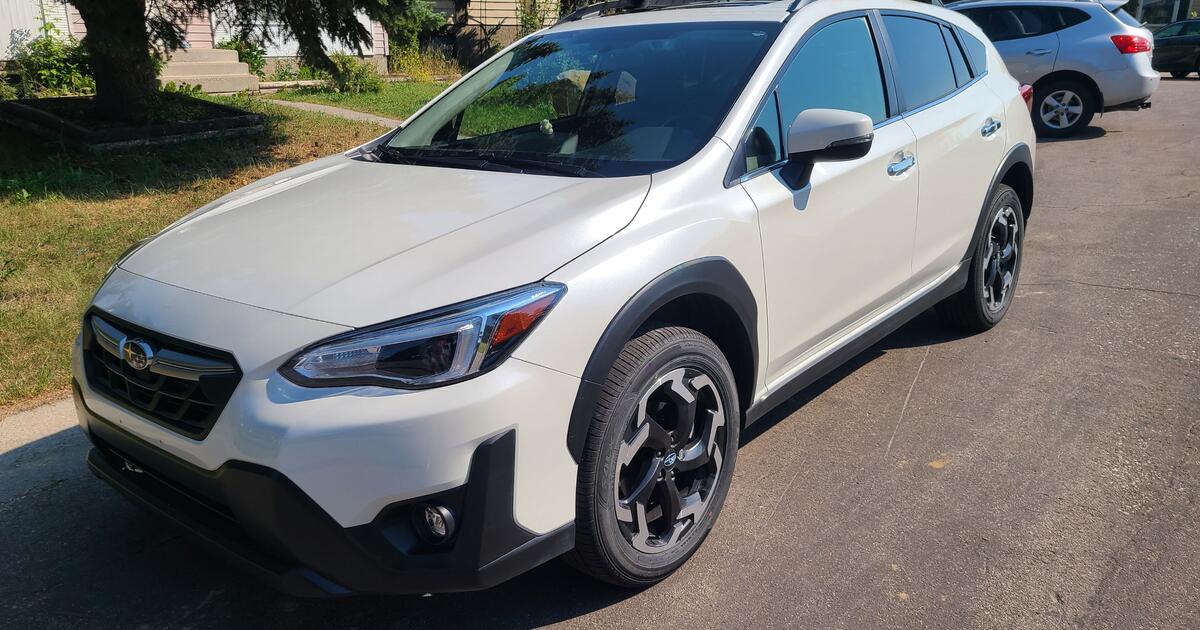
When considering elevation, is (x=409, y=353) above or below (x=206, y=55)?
below

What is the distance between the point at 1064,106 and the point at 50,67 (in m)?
13.2

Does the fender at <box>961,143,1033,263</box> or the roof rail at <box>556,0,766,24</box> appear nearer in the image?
the roof rail at <box>556,0,766,24</box>

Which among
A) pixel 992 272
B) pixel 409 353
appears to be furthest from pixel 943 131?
pixel 409 353

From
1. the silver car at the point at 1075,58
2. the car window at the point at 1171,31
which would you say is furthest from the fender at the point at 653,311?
the car window at the point at 1171,31

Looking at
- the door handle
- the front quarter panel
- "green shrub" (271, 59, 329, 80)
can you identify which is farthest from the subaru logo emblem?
"green shrub" (271, 59, 329, 80)

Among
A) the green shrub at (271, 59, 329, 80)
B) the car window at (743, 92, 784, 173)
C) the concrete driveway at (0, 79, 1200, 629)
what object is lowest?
the concrete driveway at (0, 79, 1200, 629)

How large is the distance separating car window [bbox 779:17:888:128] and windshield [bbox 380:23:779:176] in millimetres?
184

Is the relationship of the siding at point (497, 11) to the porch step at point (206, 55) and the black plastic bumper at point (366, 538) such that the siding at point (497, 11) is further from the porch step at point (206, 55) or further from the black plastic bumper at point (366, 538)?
the black plastic bumper at point (366, 538)

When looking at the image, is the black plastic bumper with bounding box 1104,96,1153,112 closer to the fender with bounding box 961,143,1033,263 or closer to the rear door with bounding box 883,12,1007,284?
the fender with bounding box 961,143,1033,263

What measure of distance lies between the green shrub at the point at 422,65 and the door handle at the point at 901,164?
46.9 ft

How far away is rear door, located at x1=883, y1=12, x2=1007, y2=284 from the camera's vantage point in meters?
4.14

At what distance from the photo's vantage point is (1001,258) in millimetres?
5070

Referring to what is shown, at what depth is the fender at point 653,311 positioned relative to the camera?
249 cm

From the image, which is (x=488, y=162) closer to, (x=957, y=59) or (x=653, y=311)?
(x=653, y=311)
